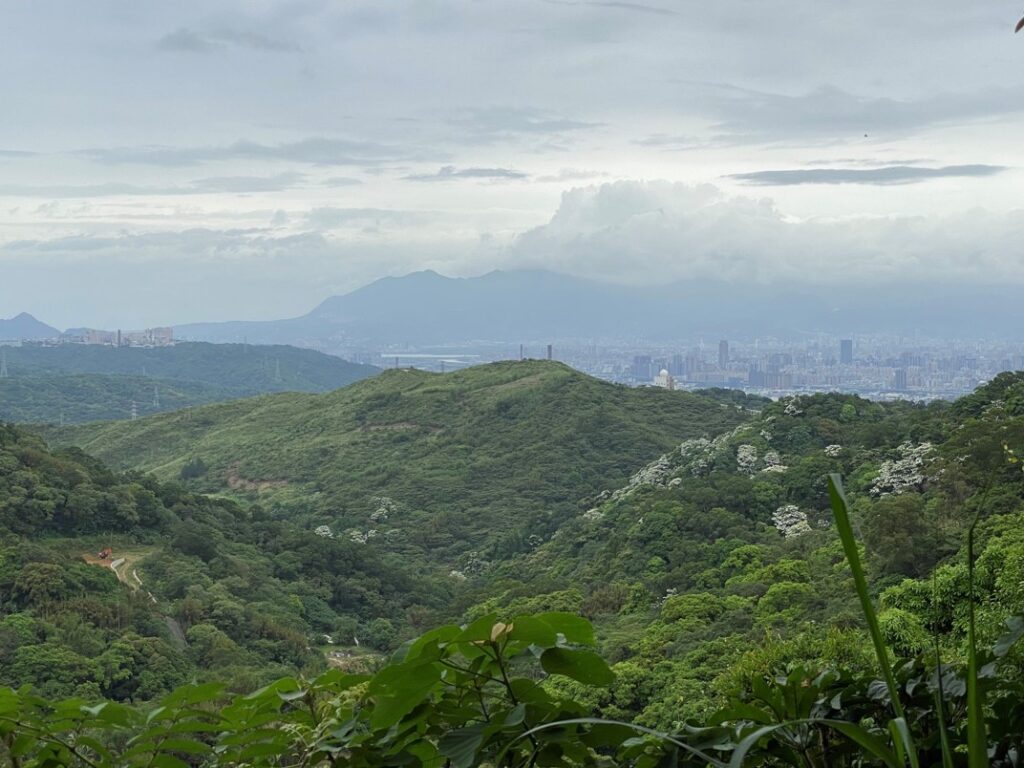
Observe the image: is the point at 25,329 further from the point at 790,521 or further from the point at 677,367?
the point at 790,521

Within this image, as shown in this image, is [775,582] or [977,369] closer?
[775,582]

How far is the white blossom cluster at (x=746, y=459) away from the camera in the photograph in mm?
22469

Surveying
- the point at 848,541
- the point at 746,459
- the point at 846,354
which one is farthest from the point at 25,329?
the point at 848,541

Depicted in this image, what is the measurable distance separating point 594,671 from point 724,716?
13 centimetres

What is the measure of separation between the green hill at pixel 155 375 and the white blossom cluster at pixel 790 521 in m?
62.7

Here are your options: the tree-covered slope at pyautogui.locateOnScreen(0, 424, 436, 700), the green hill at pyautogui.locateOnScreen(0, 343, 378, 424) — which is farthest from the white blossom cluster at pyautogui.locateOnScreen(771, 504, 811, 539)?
the green hill at pyautogui.locateOnScreen(0, 343, 378, 424)

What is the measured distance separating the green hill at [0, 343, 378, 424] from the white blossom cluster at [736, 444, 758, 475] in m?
58.6

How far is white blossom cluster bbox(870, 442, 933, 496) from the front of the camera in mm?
15164

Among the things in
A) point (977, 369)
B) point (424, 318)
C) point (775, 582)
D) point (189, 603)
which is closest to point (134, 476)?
point (189, 603)

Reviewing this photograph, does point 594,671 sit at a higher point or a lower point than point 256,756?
higher

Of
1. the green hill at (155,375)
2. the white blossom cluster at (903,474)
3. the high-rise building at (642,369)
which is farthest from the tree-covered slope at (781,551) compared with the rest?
the green hill at (155,375)

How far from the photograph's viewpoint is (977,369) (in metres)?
60.2

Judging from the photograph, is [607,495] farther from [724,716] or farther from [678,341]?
[678,341]

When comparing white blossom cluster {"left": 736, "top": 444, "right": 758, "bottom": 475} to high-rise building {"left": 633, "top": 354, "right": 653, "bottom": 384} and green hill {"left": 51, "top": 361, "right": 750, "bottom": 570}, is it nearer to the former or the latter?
green hill {"left": 51, "top": 361, "right": 750, "bottom": 570}
